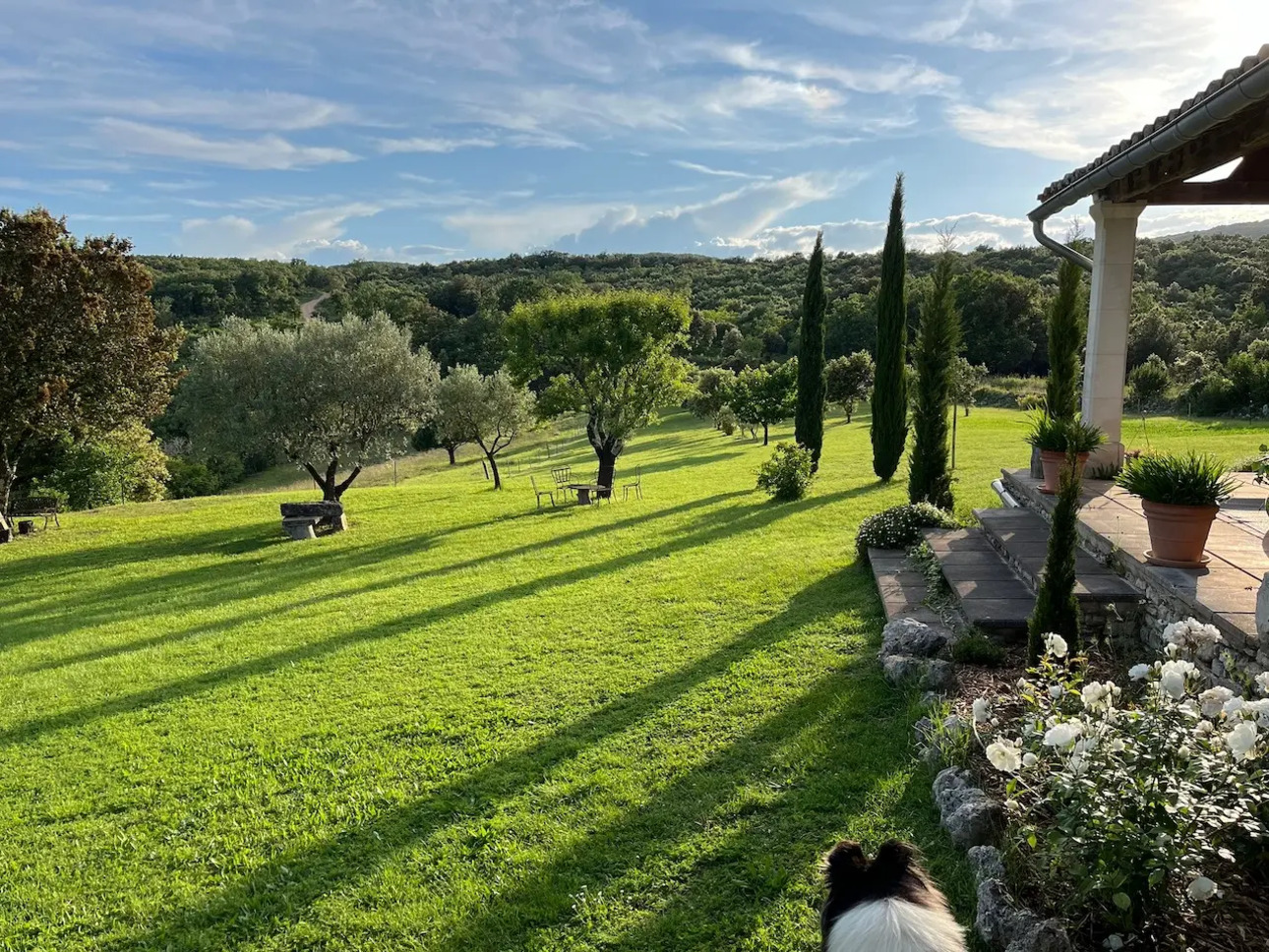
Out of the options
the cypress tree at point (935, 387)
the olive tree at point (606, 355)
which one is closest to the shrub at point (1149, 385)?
the olive tree at point (606, 355)

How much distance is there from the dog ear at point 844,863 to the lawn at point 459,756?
1.04m

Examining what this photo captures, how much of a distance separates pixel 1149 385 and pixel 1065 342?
17.6 metres

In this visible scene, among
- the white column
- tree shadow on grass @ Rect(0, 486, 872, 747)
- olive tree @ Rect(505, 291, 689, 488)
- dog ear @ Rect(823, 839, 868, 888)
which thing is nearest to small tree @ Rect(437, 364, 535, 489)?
olive tree @ Rect(505, 291, 689, 488)

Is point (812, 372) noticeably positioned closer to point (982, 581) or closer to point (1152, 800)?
point (982, 581)

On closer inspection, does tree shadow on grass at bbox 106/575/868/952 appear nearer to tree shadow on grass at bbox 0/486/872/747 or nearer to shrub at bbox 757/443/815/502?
tree shadow on grass at bbox 0/486/872/747

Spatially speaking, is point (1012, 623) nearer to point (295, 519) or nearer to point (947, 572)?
Answer: point (947, 572)


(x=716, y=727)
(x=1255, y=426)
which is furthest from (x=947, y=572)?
(x=1255, y=426)

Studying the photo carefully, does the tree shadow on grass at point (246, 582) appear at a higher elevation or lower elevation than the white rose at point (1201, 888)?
lower

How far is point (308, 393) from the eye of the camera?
15031mm

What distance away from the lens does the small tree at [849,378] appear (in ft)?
104

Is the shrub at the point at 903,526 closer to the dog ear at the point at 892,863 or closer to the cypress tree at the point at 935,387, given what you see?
the cypress tree at the point at 935,387

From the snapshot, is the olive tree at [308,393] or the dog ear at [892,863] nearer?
the dog ear at [892,863]

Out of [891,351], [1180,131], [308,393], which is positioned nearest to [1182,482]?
[1180,131]

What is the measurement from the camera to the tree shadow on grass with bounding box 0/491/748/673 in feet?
29.7
